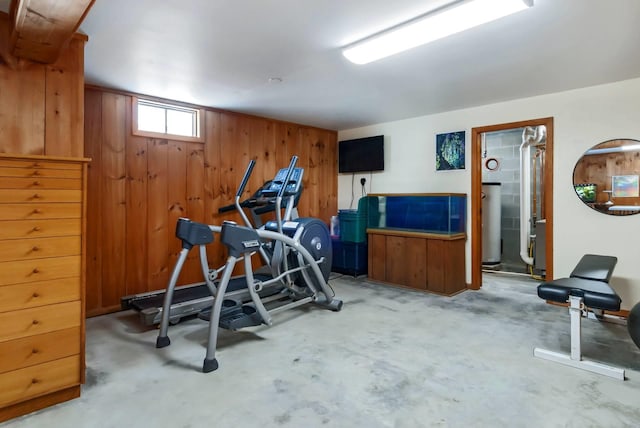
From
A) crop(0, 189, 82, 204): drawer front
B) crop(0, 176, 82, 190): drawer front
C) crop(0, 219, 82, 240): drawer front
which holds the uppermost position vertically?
crop(0, 176, 82, 190): drawer front

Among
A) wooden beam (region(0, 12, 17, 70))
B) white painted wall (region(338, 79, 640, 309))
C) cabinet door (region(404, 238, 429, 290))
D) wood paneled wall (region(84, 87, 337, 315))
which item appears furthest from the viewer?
cabinet door (region(404, 238, 429, 290))

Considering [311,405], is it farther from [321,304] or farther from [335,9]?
[335,9]

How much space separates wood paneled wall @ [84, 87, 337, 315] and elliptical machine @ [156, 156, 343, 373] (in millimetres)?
925

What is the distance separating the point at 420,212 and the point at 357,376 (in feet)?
9.81

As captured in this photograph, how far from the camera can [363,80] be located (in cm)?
347

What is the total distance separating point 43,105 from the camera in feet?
7.14

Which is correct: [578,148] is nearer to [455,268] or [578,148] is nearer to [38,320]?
[455,268]

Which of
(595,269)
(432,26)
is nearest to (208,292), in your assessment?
(432,26)

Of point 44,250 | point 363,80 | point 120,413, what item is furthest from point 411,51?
point 120,413

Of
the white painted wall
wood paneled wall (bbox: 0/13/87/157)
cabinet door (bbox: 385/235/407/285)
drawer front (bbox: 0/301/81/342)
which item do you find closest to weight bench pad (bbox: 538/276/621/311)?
the white painted wall

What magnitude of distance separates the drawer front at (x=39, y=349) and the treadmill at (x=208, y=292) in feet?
3.39

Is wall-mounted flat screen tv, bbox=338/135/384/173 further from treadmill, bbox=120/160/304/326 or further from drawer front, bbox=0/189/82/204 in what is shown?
drawer front, bbox=0/189/82/204

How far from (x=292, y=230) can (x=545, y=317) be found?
2.67m

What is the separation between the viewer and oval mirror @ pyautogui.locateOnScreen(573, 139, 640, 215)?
3479 mm
